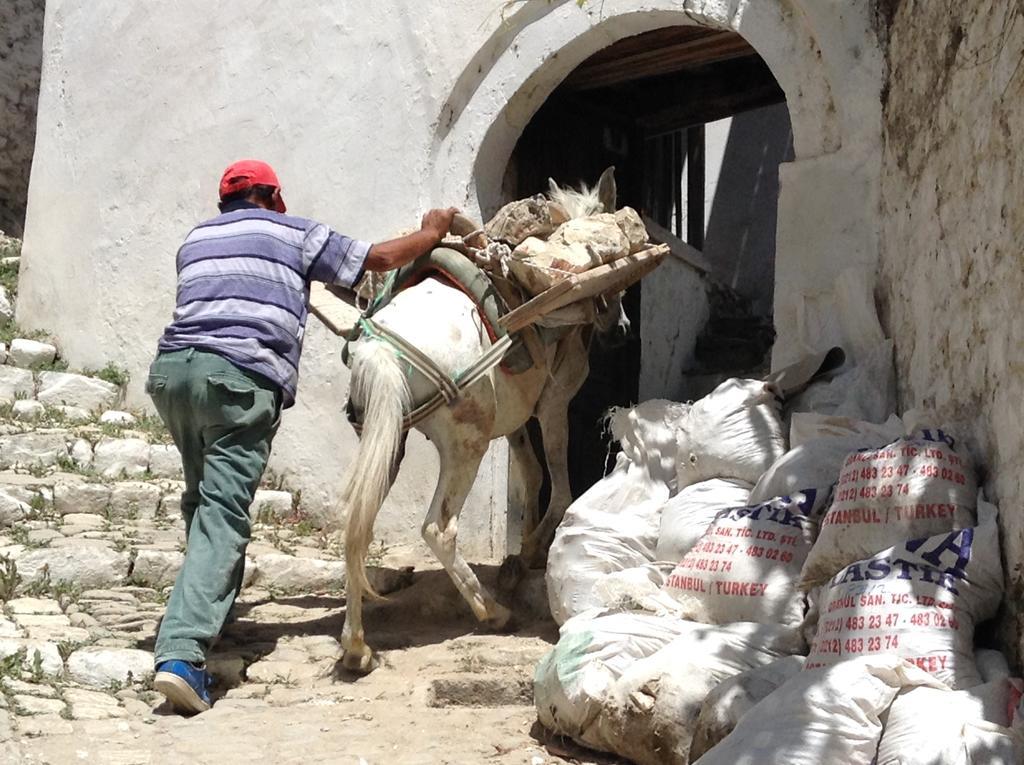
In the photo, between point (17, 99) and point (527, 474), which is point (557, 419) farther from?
point (17, 99)

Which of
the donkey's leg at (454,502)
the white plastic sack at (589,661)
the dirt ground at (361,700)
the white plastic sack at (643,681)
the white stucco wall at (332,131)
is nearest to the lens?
the white plastic sack at (643,681)

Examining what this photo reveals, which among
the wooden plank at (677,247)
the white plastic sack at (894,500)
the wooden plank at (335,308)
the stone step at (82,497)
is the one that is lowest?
the stone step at (82,497)

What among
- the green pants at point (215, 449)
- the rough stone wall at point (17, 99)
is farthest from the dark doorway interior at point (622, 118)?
the rough stone wall at point (17, 99)

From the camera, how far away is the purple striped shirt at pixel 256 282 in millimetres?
4488

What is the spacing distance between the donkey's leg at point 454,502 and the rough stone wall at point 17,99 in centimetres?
624

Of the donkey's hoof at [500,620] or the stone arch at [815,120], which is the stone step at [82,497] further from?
the stone arch at [815,120]

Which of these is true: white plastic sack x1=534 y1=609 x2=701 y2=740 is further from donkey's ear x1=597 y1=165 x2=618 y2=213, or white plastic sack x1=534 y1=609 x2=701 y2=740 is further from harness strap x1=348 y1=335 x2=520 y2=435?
donkey's ear x1=597 y1=165 x2=618 y2=213

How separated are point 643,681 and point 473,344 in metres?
1.78

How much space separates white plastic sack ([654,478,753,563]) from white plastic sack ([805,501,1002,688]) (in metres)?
1.03

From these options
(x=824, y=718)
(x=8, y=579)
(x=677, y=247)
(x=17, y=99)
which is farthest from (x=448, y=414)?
(x=17, y=99)

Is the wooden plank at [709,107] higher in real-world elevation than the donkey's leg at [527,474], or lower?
higher

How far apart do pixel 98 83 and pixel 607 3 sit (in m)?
3.50

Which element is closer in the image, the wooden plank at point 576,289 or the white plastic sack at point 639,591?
the white plastic sack at point 639,591

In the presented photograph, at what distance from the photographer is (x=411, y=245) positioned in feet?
15.8
